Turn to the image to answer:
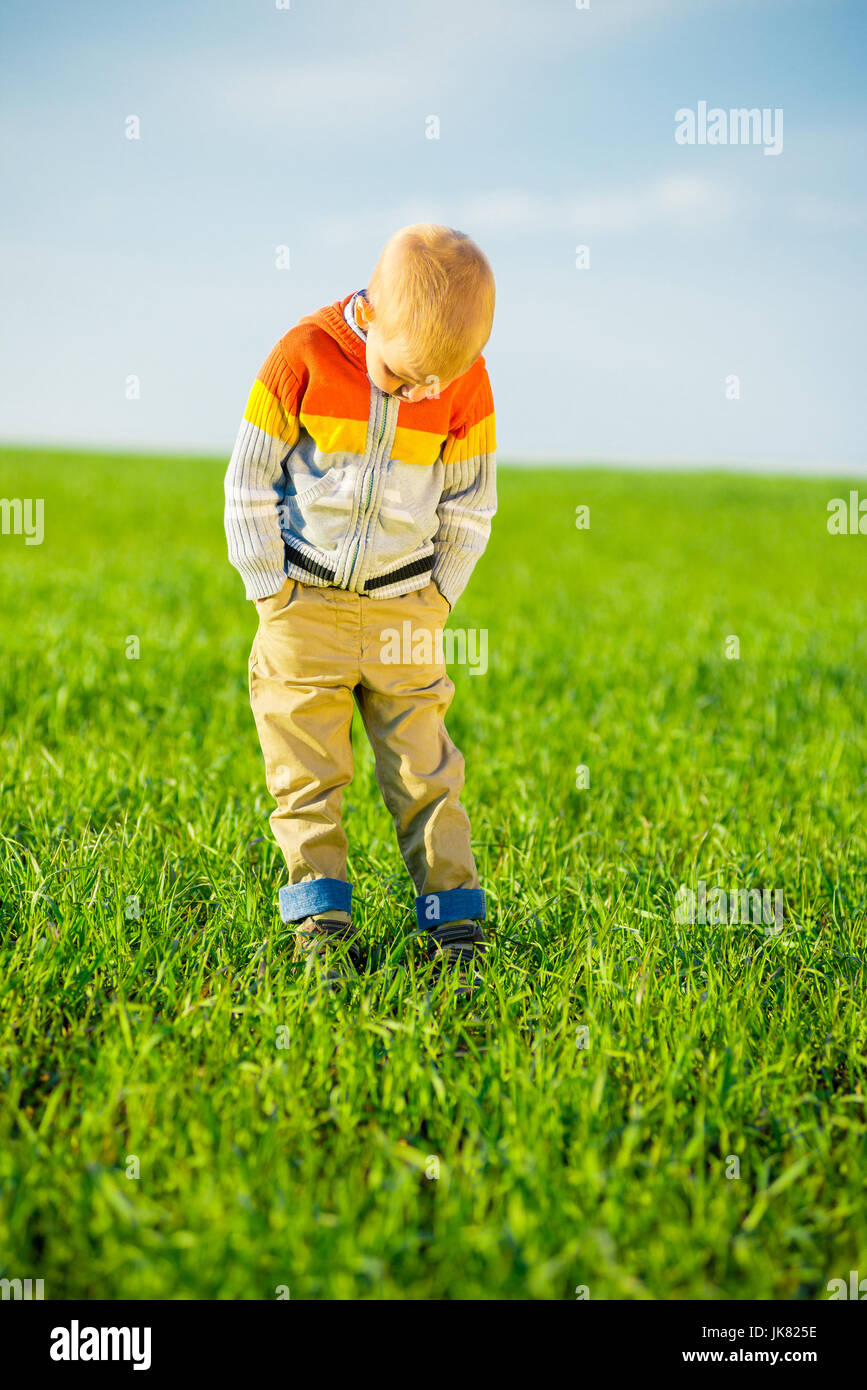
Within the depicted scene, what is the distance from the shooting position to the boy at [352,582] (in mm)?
2801

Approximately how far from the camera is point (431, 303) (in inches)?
97.6

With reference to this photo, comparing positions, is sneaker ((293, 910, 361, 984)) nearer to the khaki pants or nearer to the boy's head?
the khaki pants

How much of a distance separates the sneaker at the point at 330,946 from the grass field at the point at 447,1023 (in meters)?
0.08

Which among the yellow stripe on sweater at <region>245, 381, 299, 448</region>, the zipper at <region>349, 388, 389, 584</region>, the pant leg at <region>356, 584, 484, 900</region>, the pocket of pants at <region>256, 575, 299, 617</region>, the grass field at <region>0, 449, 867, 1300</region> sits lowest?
the grass field at <region>0, 449, 867, 1300</region>

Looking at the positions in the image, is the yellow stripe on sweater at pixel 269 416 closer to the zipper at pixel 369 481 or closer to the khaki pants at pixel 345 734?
the zipper at pixel 369 481

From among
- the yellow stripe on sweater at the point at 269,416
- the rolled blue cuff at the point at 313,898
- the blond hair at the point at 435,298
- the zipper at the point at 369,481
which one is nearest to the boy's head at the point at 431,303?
the blond hair at the point at 435,298

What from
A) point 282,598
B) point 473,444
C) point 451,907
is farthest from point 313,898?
point 473,444

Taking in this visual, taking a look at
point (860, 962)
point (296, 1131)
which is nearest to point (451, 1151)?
point (296, 1131)

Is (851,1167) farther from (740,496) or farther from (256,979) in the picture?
(740,496)

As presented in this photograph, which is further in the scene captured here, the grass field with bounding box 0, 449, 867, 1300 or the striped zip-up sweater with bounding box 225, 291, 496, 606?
the striped zip-up sweater with bounding box 225, 291, 496, 606

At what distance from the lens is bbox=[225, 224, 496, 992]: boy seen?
280cm

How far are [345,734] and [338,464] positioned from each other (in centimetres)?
81

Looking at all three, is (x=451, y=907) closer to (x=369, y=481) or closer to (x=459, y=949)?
(x=459, y=949)

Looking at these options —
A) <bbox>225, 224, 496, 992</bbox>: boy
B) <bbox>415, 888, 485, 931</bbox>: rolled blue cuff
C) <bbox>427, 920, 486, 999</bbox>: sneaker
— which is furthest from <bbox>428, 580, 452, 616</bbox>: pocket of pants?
<bbox>427, 920, 486, 999</bbox>: sneaker
